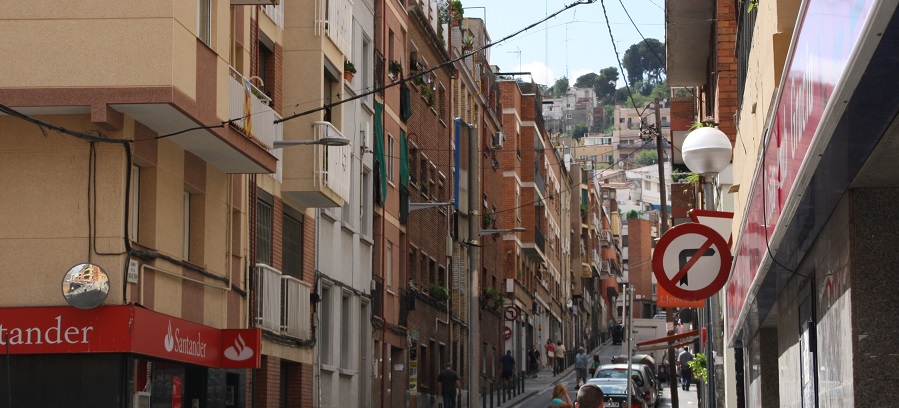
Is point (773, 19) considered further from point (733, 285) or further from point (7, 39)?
point (7, 39)

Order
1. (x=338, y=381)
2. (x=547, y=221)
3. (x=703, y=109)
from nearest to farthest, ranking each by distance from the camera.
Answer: (x=703, y=109) → (x=338, y=381) → (x=547, y=221)

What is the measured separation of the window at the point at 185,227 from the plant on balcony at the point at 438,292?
74.9 feet

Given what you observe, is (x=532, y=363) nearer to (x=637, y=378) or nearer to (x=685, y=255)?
(x=637, y=378)

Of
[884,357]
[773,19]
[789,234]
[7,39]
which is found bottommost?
[884,357]

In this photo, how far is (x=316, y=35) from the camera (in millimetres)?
→ 25375

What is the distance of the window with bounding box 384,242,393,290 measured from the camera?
35688 mm

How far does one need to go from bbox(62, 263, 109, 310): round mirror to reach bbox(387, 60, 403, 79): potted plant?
68.2ft

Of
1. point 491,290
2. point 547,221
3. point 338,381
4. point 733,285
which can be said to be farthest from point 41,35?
point 547,221

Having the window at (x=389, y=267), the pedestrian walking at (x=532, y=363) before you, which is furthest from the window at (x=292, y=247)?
the pedestrian walking at (x=532, y=363)

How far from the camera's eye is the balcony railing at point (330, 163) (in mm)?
24498

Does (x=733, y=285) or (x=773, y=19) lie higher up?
(x=773, y=19)

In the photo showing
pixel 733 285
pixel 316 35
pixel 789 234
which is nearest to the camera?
pixel 789 234

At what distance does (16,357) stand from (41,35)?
3.79 metres

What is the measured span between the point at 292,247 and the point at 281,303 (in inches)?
78.0
